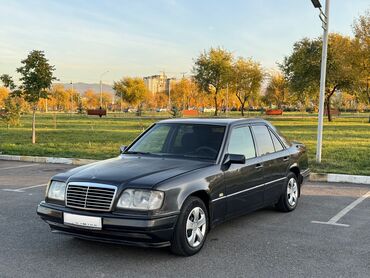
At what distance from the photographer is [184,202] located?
4.61 meters

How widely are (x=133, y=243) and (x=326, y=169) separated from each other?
7734mm

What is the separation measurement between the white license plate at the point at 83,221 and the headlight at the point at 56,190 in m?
0.27

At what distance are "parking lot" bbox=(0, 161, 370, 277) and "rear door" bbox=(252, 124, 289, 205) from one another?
1.45 feet

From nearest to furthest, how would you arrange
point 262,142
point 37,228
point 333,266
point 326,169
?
point 333,266 → point 37,228 → point 262,142 → point 326,169

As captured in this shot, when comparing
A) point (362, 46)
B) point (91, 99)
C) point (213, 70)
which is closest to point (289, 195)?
point (362, 46)

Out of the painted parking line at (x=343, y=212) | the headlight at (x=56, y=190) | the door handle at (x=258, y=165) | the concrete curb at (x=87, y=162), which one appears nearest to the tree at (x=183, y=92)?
the concrete curb at (x=87, y=162)

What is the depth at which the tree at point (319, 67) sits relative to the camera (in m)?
37.2

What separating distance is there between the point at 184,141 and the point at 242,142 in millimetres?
811

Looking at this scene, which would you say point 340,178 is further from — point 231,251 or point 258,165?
point 231,251

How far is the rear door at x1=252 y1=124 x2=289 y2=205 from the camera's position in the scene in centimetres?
622

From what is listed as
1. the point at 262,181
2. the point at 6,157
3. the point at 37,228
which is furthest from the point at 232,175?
the point at 6,157

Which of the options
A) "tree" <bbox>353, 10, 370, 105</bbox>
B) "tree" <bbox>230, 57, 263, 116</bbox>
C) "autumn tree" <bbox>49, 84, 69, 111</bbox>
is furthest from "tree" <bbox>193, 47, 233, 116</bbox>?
"autumn tree" <bbox>49, 84, 69, 111</bbox>

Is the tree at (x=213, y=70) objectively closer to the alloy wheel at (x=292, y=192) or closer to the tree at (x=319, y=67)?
the tree at (x=319, y=67)

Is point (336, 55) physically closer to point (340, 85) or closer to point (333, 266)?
point (340, 85)
